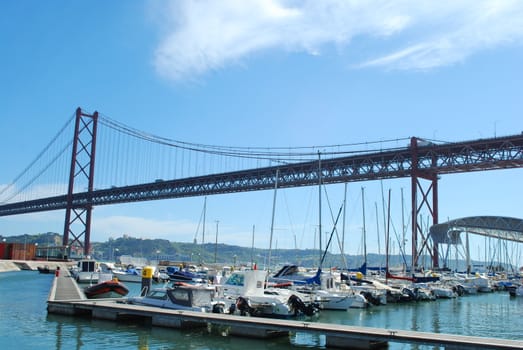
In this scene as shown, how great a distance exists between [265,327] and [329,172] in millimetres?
51556

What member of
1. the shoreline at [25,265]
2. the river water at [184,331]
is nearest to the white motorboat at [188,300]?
the river water at [184,331]

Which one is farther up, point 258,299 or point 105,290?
point 258,299

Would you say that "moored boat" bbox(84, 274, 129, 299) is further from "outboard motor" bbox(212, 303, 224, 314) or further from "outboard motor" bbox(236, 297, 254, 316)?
"outboard motor" bbox(236, 297, 254, 316)

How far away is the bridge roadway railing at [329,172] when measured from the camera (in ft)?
179

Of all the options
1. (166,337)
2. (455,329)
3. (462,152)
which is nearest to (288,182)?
(462,152)

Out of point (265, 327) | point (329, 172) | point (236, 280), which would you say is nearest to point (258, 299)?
point (236, 280)

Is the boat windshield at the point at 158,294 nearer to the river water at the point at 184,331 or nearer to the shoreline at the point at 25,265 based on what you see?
the river water at the point at 184,331

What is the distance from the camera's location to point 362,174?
214 feet

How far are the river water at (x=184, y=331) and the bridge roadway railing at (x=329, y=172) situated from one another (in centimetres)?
1251

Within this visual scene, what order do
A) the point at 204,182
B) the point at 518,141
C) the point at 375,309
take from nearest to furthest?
1. the point at 375,309
2. the point at 518,141
3. the point at 204,182

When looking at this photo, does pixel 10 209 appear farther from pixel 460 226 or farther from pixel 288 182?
pixel 460 226

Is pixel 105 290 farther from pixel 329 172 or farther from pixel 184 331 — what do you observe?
pixel 329 172

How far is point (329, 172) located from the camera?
68875 millimetres

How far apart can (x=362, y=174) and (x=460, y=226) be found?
43.8ft
